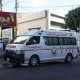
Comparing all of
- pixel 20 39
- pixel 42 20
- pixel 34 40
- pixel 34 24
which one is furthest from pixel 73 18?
pixel 20 39

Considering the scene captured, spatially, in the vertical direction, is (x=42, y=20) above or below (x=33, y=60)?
above

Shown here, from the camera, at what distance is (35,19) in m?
46.4

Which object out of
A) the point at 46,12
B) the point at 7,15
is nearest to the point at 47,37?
the point at 7,15

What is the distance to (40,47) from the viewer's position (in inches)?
435

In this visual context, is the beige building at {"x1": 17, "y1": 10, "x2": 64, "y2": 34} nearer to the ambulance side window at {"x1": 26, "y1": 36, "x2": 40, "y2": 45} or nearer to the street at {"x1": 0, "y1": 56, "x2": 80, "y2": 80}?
the ambulance side window at {"x1": 26, "y1": 36, "x2": 40, "y2": 45}

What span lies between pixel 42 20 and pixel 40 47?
3331cm

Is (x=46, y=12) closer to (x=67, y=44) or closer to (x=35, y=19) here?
(x=35, y=19)

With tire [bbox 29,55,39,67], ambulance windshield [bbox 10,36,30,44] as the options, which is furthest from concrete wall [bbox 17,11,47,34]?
tire [bbox 29,55,39,67]

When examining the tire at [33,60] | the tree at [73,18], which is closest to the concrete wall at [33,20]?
the tree at [73,18]

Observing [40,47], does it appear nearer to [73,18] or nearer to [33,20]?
[73,18]

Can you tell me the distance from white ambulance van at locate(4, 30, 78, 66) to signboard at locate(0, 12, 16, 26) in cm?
838

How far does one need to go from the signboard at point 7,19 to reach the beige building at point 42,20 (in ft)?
71.3

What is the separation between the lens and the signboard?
746 inches

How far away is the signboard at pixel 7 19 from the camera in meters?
18.9
